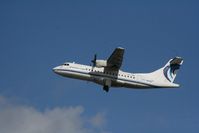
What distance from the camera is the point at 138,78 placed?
83375 millimetres

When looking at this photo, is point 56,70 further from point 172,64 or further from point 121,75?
point 172,64

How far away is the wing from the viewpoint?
78562 mm

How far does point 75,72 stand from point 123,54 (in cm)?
757

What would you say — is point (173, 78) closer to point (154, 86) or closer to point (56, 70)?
point (154, 86)

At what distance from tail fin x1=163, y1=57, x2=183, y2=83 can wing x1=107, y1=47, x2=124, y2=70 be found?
27.6 ft

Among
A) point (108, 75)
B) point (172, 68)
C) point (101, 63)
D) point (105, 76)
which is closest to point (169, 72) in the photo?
point (172, 68)

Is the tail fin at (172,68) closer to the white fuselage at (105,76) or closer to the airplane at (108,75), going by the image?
the airplane at (108,75)

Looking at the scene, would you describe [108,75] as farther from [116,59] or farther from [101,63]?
[116,59]

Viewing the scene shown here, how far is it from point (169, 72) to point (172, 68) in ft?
2.39

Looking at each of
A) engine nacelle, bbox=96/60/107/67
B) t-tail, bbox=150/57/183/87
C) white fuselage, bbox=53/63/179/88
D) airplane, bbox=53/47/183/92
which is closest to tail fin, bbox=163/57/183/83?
t-tail, bbox=150/57/183/87

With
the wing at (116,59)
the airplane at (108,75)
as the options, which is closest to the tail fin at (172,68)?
the airplane at (108,75)

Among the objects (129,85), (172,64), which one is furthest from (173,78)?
(129,85)

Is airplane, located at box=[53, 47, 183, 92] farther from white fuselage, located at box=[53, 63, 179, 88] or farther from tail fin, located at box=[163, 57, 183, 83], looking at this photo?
tail fin, located at box=[163, 57, 183, 83]

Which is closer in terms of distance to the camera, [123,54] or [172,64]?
[123,54]
